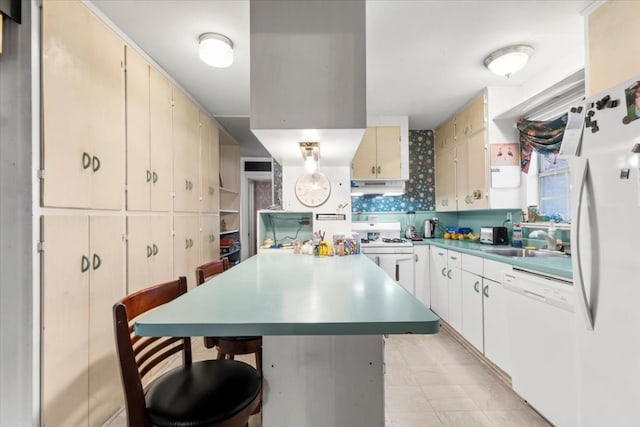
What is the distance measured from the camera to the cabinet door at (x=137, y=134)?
1.99m

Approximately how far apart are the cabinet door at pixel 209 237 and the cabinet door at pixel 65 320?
1619 millimetres

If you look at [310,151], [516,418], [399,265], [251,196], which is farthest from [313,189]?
[251,196]

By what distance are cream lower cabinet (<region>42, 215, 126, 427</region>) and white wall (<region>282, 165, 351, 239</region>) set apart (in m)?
1.39

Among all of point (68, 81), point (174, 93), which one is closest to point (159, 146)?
point (174, 93)

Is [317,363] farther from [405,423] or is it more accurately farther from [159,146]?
[159,146]

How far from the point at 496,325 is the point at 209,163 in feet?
11.0

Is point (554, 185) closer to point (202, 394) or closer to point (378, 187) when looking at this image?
point (378, 187)

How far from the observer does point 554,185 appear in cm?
258

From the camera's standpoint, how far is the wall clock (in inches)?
109

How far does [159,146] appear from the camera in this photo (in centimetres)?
236

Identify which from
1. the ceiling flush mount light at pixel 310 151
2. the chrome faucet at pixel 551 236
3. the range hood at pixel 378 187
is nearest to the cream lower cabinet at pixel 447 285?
the chrome faucet at pixel 551 236

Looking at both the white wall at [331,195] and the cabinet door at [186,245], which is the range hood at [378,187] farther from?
the cabinet door at [186,245]

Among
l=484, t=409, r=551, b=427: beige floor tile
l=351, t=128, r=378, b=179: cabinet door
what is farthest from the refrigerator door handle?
l=351, t=128, r=378, b=179: cabinet door

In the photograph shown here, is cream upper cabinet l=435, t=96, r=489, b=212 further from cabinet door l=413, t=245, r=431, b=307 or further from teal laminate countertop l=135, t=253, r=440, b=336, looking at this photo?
teal laminate countertop l=135, t=253, r=440, b=336
